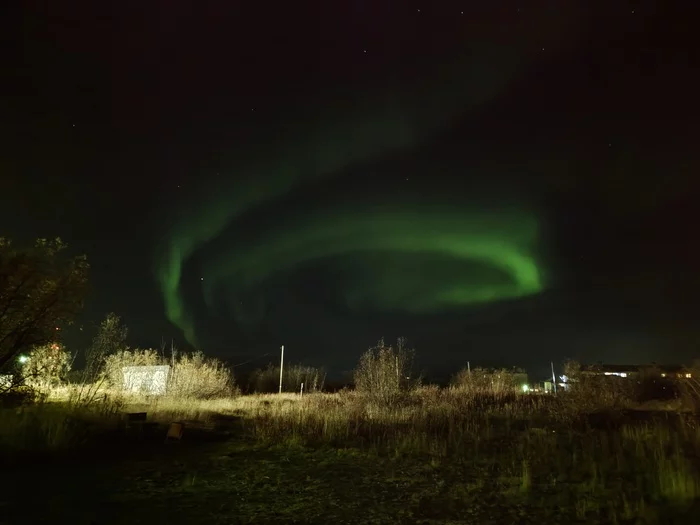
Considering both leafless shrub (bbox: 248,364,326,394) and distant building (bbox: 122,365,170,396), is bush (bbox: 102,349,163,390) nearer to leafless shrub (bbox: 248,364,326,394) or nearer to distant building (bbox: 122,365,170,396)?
distant building (bbox: 122,365,170,396)

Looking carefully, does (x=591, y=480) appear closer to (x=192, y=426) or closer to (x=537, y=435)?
(x=537, y=435)

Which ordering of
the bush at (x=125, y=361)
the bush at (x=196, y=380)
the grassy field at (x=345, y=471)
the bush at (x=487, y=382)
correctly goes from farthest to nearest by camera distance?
the bush at (x=487, y=382), the bush at (x=196, y=380), the bush at (x=125, y=361), the grassy field at (x=345, y=471)

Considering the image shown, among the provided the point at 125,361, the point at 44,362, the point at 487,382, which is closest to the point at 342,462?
the point at 44,362

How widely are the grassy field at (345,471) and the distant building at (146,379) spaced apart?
33.9ft

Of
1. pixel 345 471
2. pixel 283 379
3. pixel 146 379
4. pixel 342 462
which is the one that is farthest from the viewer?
pixel 283 379

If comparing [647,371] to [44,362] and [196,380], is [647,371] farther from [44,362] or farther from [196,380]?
[44,362]

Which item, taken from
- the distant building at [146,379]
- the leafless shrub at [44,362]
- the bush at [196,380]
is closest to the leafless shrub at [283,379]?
the bush at [196,380]

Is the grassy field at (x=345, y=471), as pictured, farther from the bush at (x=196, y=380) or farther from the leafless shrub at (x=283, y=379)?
the leafless shrub at (x=283, y=379)

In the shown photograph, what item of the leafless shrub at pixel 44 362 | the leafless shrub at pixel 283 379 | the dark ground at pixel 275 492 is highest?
the leafless shrub at pixel 283 379

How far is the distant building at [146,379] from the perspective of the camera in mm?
23939

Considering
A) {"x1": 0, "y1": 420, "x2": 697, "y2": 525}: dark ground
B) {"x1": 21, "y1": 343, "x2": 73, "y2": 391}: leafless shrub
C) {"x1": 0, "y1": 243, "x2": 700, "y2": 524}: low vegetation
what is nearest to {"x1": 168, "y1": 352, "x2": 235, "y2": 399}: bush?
{"x1": 0, "y1": 243, "x2": 700, "y2": 524}: low vegetation

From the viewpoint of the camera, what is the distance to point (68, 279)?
12227 mm

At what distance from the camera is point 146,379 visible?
82.0 ft

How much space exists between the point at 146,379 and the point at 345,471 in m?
19.3
